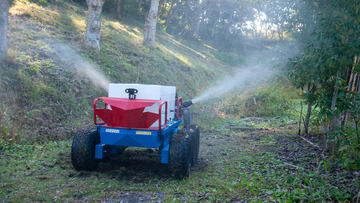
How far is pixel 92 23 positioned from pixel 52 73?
4.10m

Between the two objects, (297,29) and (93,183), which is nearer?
(93,183)

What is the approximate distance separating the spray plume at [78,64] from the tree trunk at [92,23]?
3.97 ft

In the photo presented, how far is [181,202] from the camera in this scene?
455cm

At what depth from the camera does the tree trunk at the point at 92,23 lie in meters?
12.7

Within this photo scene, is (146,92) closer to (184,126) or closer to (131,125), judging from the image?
(131,125)

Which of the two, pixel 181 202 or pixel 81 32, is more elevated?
pixel 81 32

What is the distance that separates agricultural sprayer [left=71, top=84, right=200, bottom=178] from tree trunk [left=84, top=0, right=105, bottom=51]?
294 inches

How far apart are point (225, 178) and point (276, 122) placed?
766 centimetres

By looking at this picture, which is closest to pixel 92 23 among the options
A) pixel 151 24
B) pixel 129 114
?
pixel 151 24

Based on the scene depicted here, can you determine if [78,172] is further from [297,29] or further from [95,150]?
[297,29]

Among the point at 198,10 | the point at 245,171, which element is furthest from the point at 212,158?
the point at 198,10

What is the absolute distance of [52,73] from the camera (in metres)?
9.52

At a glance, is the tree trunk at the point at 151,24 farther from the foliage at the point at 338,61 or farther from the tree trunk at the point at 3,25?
the foliage at the point at 338,61

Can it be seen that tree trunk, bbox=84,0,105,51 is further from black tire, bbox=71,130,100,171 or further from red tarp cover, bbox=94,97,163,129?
red tarp cover, bbox=94,97,163,129
